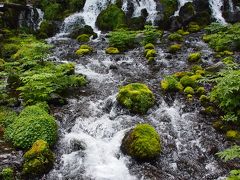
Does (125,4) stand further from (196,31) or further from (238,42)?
(238,42)

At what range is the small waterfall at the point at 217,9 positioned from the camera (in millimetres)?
23758

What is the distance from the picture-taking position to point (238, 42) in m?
17.4

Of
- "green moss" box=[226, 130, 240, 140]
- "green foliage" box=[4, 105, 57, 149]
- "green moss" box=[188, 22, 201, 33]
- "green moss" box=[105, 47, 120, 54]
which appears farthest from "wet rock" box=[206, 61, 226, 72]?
"green foliage" box=[4, 105, 57, 149]

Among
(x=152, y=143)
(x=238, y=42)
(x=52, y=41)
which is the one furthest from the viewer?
(x=52, y=41)

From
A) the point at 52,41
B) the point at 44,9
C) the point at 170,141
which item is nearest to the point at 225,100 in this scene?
the point at 170,141

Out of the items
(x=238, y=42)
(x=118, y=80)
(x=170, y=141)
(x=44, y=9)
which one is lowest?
(x=170, y=141)

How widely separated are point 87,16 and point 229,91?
16462 mm

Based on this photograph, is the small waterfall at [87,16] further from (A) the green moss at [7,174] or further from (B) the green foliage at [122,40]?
(A) the green moss at [7,174]

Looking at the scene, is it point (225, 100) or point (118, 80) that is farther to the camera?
point (118, 80)

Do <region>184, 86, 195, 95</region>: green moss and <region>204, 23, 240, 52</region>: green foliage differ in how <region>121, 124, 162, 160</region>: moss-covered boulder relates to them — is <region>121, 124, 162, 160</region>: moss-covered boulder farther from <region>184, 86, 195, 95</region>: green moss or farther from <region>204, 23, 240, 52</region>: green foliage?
<region>204, 23, 240, 52</region>: green foliage

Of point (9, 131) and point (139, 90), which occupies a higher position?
point (139, 90)

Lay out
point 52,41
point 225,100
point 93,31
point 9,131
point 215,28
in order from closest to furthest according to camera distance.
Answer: point 9,131 < point 225,100 < point 215,28 < point 52,41 < point 93,31

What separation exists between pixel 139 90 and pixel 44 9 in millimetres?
16134

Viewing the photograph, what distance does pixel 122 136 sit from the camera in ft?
33.1
